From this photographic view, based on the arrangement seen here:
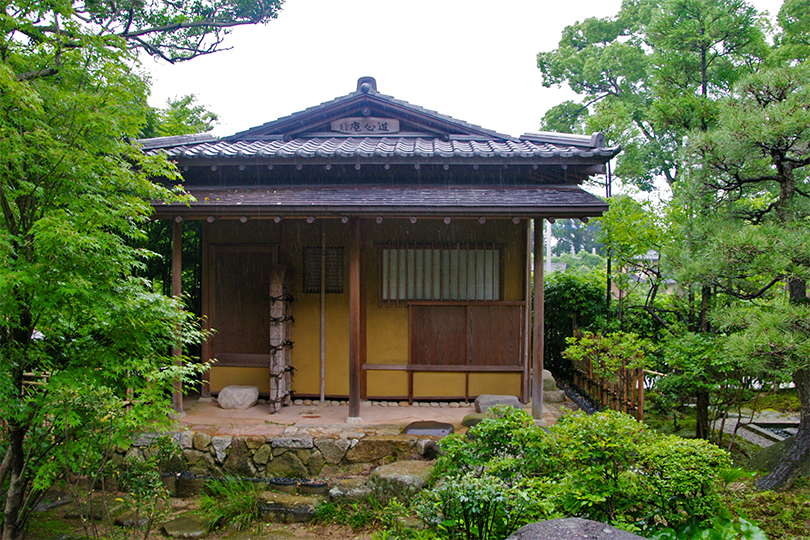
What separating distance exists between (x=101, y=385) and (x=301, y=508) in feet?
9.15

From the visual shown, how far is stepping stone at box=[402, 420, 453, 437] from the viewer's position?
6.46 meters

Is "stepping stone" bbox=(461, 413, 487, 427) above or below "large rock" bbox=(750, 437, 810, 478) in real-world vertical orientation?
above

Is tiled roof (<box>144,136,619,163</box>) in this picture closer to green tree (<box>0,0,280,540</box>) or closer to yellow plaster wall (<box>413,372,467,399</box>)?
green tree (<box>0,0,280,540</box>)

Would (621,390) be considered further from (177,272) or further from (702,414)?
(177,272)

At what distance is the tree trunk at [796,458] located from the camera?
4.93m

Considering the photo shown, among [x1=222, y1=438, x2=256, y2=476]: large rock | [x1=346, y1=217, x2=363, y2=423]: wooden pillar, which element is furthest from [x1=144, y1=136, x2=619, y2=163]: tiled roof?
[x1=222, y1=438, x2=256, y2=476]: large rock

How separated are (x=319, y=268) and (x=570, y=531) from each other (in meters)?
5.80

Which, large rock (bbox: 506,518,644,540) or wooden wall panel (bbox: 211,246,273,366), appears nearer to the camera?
large rock (bbox: 506,518,644,540)

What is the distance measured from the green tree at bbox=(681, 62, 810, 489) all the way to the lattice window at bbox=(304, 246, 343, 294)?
16.6ft

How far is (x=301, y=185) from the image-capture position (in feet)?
25.6

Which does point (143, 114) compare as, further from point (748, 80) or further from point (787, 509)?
point (787, 509)

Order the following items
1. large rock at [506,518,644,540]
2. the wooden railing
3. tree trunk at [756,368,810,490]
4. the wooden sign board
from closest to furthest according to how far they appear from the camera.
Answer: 1. large rock at [506,518,644,540]
2. tree trunk at [756,368,810,490]
3. the wooden railing
4. the wooden sign board

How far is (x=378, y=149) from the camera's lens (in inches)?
298

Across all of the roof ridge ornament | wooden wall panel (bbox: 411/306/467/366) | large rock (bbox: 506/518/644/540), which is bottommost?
large rock (bbox: 506/518/644/540)
